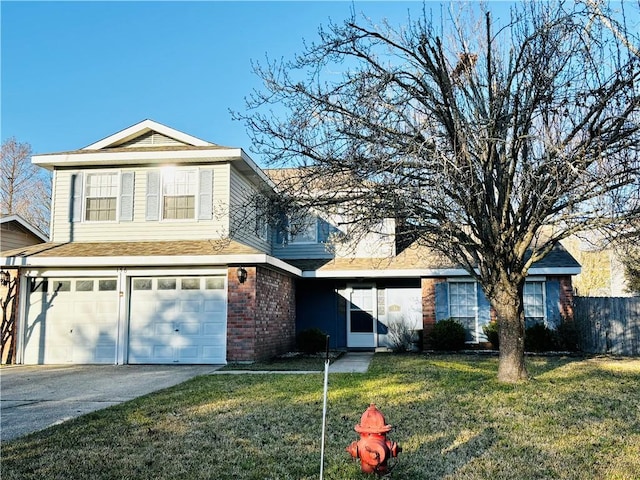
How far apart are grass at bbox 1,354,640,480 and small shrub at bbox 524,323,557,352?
593cm

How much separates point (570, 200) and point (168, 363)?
976 cm

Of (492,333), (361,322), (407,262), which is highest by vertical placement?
(407,262)

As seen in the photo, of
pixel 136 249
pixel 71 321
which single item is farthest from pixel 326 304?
pixel 71 321

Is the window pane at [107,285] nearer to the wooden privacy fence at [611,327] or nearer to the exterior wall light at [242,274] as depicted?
the exterior wall light at [242,274]

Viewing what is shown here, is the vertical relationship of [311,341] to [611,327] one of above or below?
below

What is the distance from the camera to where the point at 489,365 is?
11.9 m

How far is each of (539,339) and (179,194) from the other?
434 inches

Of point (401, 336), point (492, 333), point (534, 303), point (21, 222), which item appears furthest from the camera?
point (21, 222)

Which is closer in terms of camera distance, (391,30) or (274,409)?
(274,409)

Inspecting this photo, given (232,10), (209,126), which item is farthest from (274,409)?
(209,126)

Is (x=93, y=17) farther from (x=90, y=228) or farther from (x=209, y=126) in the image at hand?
(x=90, y=228)

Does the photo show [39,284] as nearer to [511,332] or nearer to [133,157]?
[133,157]

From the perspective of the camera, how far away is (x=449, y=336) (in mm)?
15516

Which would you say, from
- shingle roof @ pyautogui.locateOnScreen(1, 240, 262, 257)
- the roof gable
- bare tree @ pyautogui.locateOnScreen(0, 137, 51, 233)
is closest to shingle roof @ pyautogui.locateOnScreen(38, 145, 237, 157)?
the roof gable
